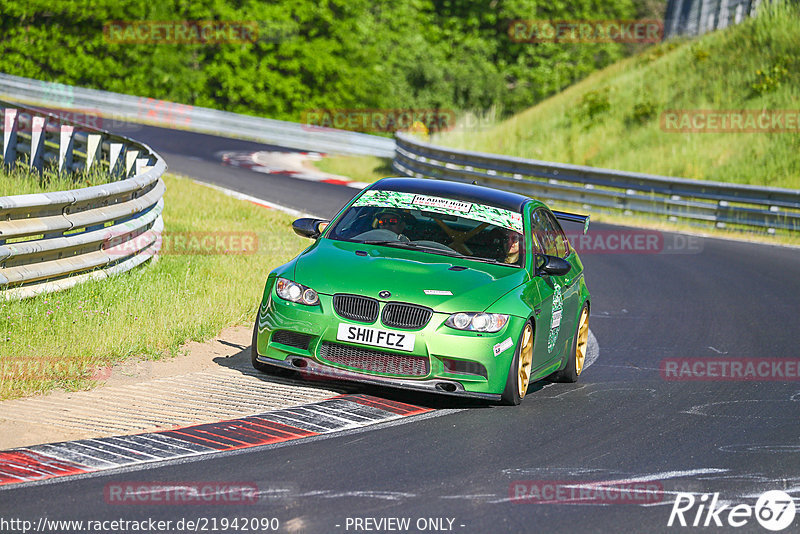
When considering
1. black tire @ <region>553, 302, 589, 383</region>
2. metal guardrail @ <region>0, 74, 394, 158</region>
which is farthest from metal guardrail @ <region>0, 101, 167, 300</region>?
metal guardrail @ <region>0, 74, 394, 158</region>

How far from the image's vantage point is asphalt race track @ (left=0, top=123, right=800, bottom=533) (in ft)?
18.2

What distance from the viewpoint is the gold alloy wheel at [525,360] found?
8.20m

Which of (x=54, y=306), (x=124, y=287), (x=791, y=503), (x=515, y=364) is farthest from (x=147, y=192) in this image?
(x=791, y=503)

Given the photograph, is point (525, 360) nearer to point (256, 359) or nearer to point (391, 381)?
point (391, 381)

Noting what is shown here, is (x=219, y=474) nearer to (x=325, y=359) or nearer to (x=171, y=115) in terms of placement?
(x=325, y=359)

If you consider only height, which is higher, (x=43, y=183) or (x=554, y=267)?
(x=554, y=267)

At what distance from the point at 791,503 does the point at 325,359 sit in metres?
3.23

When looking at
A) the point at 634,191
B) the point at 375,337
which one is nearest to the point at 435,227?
the point at 375,337

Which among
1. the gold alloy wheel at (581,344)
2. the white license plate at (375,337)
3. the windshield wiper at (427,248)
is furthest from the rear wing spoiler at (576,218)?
the white license plate at (375,337)

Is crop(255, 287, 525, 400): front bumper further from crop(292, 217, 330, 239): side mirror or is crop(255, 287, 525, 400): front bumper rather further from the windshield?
crop(292, 217, 330, 239): side mirror

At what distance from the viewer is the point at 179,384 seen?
27.3 ft

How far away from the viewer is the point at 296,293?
321 inches

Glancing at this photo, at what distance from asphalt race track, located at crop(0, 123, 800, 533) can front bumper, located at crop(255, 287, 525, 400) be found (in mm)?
238

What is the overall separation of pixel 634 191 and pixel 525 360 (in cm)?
1743
